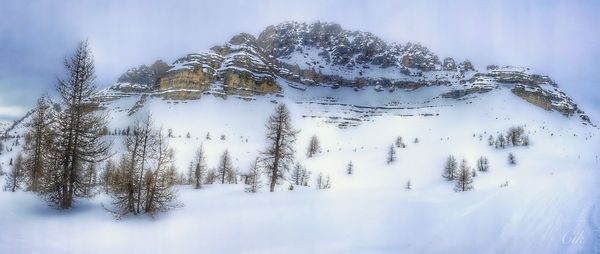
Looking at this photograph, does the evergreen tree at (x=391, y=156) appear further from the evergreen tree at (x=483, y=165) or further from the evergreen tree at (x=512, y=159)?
the evergreen tree at (x=512, y=159)

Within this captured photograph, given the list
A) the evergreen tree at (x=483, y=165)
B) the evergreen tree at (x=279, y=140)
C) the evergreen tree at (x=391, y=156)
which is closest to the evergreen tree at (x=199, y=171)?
the evergreen tree at (x=279, y=140)

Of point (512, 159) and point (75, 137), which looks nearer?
point (75, 137)

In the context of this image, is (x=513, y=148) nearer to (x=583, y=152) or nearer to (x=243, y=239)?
(x=583, y=152)

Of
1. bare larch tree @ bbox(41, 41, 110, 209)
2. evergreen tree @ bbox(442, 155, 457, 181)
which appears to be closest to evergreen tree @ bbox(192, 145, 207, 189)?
bare larch tree @ bbox(41, 41, 110, 209)

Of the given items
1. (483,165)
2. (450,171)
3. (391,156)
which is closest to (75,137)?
(450,171)

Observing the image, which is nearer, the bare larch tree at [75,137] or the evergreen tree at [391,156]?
the bare larch tree at [75,137]

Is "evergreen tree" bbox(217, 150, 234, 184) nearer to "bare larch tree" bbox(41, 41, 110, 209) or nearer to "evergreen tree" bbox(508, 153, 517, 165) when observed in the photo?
"bare larch tree" bbox(41, 41, 110, 209)

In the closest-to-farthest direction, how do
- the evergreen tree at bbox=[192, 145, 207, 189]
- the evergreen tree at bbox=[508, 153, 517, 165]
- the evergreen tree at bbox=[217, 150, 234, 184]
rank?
the evergreen tree at bbox=[192, 145, 207, 189] → the evergreen tree at bbox=[217, 150, 234, 184] → the evergreen tree at bbox=[508, 153, 517, 165]

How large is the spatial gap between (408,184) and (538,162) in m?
26.4

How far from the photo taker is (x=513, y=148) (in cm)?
9562

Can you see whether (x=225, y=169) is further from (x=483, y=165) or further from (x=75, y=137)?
(x=483, y=165)

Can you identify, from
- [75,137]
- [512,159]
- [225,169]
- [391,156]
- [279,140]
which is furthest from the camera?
[391,156]

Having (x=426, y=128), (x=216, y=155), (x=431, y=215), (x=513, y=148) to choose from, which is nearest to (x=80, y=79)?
(x=431, y=215)

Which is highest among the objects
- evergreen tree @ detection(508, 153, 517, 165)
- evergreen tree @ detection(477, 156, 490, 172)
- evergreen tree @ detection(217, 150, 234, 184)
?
evergreen tree @ detection(508, 153, 517, 165)
